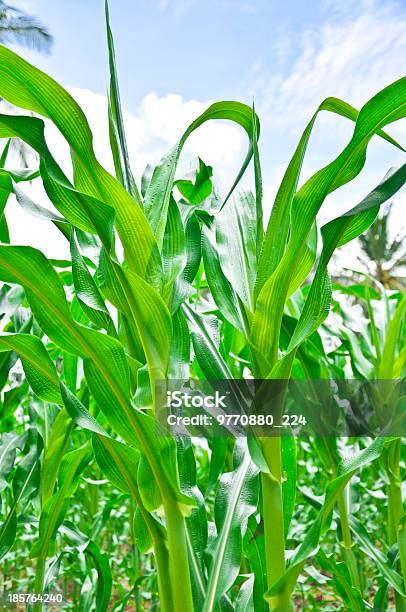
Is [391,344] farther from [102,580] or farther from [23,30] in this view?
[23,30]

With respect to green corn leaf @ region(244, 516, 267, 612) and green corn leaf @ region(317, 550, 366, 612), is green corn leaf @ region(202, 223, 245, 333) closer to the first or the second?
green corn leaf @ region(244, 516, 267, 612)

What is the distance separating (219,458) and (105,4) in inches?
26.1

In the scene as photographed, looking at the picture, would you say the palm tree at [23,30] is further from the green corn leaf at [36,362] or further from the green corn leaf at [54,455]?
the green corn leaf at [36,362]

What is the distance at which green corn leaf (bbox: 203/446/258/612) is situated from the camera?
623mm

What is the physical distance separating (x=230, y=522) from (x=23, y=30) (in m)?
13.5

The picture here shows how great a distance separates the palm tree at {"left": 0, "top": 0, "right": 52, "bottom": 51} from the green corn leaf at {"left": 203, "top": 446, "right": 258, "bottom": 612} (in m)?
13.0

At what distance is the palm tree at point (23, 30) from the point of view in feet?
39.6

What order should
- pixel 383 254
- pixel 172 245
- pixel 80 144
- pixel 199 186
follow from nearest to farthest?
pixel 80 144 → pixel 172 245 → pixel 199 186 → pixel 383 254

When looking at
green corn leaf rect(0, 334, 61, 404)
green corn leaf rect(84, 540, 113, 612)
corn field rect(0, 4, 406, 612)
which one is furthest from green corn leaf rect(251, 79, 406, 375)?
green corn leaf rect(84, 540, 113, 612)

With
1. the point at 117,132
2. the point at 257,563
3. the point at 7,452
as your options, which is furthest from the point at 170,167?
the point at 7,452

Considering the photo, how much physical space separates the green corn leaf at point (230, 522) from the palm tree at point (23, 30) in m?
13.0

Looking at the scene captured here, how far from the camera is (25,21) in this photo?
477 inches

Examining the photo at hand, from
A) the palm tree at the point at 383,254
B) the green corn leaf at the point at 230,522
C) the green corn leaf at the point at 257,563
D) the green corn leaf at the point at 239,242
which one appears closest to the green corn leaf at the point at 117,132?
the green corn leaf at the point at 239,242

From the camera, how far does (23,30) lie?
12172 millimetres
